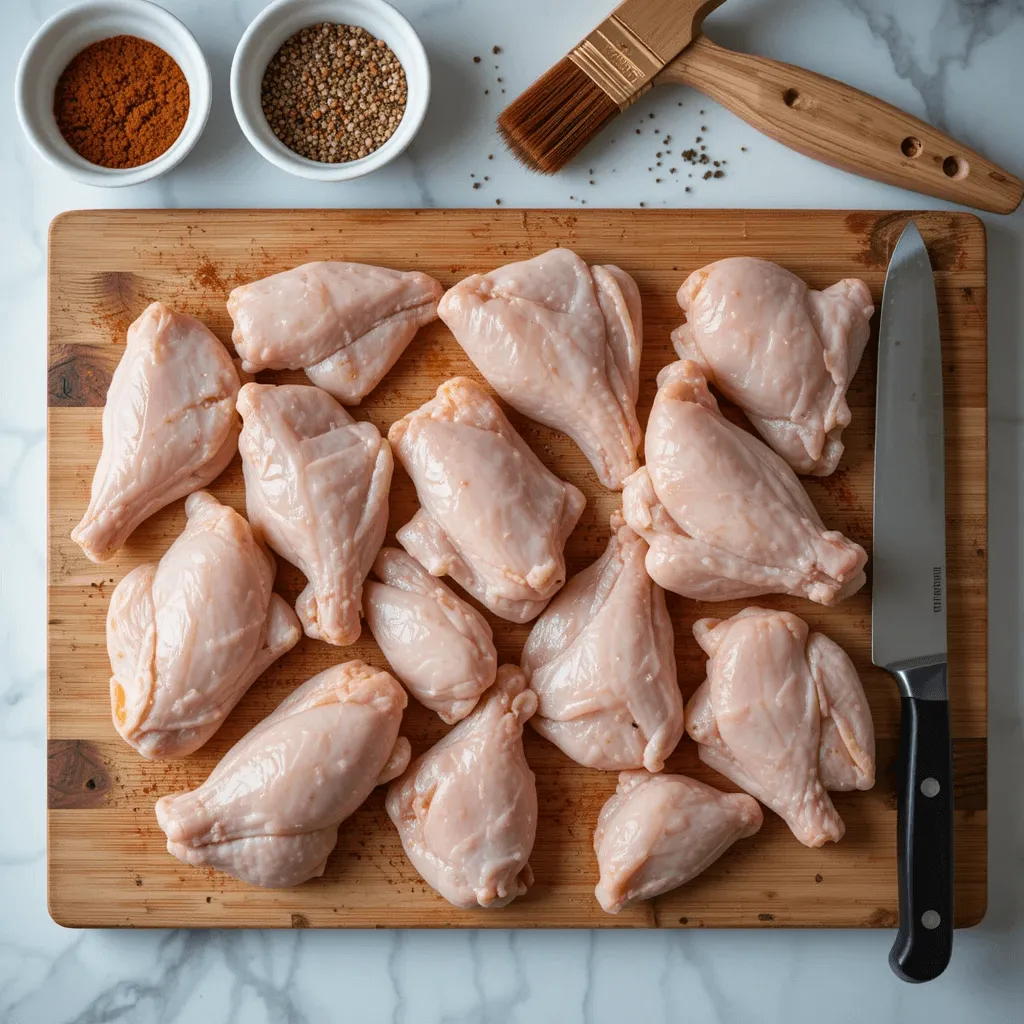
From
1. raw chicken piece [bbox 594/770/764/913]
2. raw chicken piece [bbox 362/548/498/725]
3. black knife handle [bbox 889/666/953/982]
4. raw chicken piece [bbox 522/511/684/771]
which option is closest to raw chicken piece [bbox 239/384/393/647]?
raw chicken piece [bbox 362/548/498/725]

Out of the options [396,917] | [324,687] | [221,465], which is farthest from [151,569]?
[396,917]

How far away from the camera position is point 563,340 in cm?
220

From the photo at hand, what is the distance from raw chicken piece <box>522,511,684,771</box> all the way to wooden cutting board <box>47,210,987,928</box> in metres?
0.07

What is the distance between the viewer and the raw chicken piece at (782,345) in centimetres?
218

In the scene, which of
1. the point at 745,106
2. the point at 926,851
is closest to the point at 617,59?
the point at 745,106

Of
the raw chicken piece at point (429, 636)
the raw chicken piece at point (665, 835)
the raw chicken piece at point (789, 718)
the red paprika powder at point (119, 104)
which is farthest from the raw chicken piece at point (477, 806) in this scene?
the red paprika powder at point (119, 104)

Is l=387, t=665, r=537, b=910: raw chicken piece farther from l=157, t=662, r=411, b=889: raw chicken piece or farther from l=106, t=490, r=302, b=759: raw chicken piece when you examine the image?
l=106, t=490, r=302, b=759: raw chicken piece

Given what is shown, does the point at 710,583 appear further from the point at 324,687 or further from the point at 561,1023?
the point at 561,1023

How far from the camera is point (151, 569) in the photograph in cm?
227

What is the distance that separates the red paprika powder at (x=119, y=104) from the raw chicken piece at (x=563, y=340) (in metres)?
0.81

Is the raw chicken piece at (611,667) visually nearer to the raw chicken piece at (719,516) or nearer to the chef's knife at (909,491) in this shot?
the raw chicken piece at (719,516)

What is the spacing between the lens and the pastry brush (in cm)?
227

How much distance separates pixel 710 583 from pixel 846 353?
2.05 feet

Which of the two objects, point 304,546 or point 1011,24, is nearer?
point 304,546
